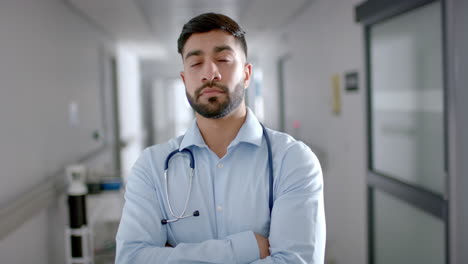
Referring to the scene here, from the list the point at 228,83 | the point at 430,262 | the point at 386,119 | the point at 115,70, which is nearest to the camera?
the point at 228,83

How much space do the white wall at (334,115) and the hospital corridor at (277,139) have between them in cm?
2

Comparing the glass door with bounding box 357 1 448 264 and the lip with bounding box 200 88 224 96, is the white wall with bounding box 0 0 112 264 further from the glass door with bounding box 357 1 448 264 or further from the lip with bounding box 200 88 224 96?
the glass door with bounding box 357 1 448 264

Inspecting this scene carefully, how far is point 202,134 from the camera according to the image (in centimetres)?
137

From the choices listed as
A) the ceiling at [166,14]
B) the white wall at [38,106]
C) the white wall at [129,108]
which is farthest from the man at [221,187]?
the white wall at [129,108]

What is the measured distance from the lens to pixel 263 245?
120 centimetres

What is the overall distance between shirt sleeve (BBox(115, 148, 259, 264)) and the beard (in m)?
0.28

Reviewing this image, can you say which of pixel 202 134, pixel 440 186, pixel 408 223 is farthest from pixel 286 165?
pixel 408 223

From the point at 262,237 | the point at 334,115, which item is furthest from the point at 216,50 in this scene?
the point at 334,115

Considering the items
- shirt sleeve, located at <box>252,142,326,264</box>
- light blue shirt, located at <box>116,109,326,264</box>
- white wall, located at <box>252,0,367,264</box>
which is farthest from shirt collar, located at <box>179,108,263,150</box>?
white wall, located at <box>252,0,367,264</box>

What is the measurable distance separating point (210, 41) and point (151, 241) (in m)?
0.68

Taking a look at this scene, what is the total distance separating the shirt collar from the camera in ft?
4.26

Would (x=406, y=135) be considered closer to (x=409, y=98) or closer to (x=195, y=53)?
(x=409, y=98)

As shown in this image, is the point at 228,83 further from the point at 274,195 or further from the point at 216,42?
the point at 274,195

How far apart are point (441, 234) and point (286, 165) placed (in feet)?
4.06
